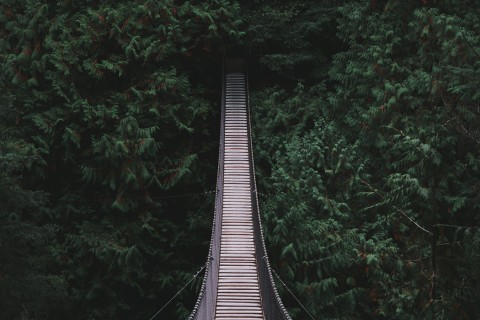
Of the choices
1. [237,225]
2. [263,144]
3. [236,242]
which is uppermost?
[263,144]

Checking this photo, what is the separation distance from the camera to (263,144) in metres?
Answer: 23.4

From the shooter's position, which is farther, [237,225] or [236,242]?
[237,225]

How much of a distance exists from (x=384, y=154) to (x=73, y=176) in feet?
31.1

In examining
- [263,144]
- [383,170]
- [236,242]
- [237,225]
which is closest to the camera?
[236,242]

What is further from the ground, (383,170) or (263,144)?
(263,144)

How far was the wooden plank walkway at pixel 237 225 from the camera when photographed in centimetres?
1549

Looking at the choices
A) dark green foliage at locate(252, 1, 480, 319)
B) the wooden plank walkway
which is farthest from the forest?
the wooden plank walkway

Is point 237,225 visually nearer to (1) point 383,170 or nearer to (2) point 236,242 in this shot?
(2) point 236,242

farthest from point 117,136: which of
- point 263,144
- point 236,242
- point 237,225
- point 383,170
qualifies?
point 383,170

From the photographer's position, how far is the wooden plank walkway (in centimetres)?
1549

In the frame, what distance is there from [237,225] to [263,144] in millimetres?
5250

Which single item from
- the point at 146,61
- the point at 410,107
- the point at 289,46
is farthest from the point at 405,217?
the point at 146,61

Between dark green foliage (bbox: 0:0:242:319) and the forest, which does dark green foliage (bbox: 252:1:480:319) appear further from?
dark green foliage (bbox: 0:0:242:319)

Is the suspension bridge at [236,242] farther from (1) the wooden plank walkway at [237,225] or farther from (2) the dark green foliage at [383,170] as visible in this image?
(2) the dark green foliage at [383,170]
